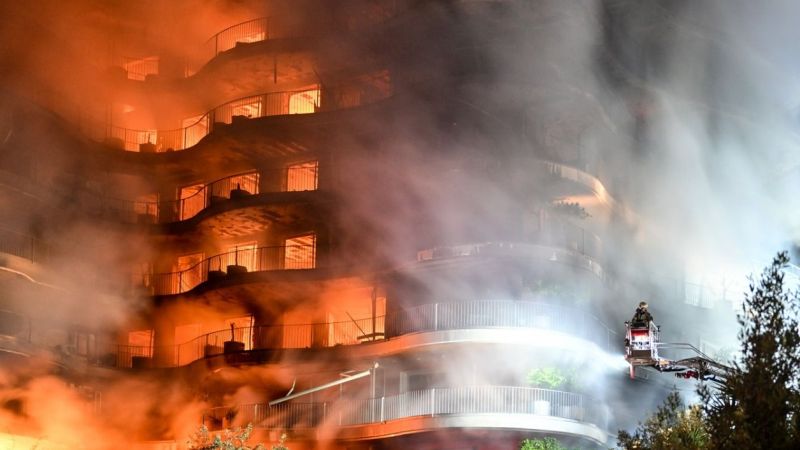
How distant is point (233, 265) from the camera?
2042 inches

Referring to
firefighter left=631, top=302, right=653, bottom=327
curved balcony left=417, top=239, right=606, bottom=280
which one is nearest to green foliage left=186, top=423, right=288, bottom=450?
curved balcony left=417, top=239, right=606, bottom=280

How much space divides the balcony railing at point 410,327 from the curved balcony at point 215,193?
5.53m

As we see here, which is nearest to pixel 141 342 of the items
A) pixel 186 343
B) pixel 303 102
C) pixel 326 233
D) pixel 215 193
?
pixel 186 343

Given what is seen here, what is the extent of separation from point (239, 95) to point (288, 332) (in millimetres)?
11724

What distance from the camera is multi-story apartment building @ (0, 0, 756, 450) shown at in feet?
149

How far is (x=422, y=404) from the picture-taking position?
43.7 meters

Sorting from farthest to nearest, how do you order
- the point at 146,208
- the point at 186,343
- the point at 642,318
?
the point at 146,208 → the point at 186,343 → the point at 642,318

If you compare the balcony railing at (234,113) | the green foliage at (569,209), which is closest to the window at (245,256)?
the balcony railing at (234,113)

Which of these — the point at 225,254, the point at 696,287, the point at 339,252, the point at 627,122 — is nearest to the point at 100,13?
the point at 225,254

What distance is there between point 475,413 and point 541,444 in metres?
2.34

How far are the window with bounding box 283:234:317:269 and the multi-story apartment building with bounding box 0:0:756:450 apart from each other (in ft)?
0.32

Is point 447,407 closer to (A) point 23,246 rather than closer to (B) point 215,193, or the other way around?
(B) point 215,193

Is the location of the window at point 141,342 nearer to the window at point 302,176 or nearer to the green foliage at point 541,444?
the window at point 302,176

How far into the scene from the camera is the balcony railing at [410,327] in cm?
4431
